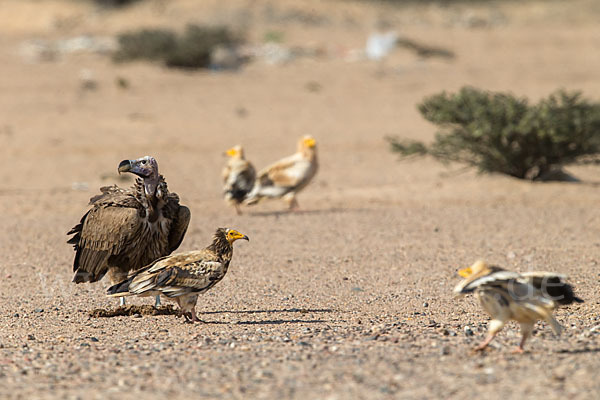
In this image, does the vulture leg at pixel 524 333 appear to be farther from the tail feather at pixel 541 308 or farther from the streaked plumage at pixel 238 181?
the streaked plumage at pixel 238 181

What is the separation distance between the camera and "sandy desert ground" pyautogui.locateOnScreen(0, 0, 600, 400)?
5.85m

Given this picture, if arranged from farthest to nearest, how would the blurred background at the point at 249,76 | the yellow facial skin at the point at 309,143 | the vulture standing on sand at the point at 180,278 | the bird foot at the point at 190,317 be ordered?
the blurred background at the point at 249,76, the yellow facial skin at the point at 309,143, the bird foot at the point at 190,317, the vulture standing on sand at the point at 180,278

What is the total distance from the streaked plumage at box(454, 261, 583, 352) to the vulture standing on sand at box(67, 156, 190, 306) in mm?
2982

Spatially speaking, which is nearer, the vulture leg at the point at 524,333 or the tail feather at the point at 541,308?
the tail feather at the point at 541,308

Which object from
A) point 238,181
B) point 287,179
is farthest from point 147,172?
point 287,179

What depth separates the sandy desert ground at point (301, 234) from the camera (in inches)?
230

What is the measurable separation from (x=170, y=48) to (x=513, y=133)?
16029 mm

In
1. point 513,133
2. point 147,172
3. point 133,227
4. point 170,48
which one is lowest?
point 133,227

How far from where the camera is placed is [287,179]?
13.4 meters

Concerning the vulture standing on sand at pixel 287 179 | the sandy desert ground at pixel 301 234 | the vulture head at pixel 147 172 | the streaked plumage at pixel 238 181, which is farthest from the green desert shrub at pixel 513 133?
the vulture head at pixel 147 172

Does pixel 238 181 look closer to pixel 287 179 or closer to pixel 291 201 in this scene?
pixel 287 179

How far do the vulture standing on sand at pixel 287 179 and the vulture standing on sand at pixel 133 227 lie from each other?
511 cm

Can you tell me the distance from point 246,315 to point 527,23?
1389 inches

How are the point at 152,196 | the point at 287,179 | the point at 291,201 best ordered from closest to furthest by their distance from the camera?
the point at 152,196
the point at 287,179
the point at 291,201
